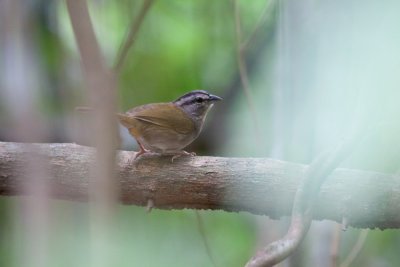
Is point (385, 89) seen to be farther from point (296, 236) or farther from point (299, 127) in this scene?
point (296, 236)

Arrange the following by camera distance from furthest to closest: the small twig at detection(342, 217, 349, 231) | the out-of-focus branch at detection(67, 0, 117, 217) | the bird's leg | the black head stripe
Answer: the black head stripe, the bird's leg, the small twig at detection(342, 217, 349, 231), the out-of-focus branch at detection(67, 0, 117, 217)

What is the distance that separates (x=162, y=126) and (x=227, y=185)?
0.27 metres

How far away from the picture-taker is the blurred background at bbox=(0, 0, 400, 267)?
0.41 m

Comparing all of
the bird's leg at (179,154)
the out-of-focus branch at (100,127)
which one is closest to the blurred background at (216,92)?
the out-of-focus branch at (100,127)

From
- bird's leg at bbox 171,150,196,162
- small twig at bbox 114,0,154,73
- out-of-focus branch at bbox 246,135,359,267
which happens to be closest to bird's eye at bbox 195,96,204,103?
bird's leg at bbox 171,150,196,162

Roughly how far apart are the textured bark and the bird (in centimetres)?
6

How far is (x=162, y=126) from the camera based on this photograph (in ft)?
4.49

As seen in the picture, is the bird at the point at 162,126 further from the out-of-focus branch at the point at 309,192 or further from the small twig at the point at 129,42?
the small twig at the point at 129,42

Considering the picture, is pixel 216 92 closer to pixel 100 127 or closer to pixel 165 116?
pixel 165 116

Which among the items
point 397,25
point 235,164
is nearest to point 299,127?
point 235,164

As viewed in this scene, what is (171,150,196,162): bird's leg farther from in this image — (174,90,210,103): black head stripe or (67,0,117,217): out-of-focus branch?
(67,0,117,217): out-of-focus branch

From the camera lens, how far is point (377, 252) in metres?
1.60

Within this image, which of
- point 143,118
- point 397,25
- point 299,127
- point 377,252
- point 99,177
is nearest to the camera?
point 99,177

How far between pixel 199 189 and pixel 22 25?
82cm
